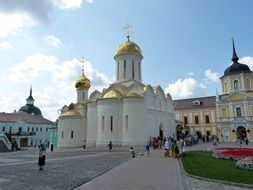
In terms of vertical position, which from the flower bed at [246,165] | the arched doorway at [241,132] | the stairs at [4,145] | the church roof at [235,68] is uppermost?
the church roof at [235,68]

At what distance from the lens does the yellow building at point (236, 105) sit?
48.2 m

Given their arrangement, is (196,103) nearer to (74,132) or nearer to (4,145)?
(74,132)

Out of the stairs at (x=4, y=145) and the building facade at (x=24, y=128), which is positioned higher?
the building facade at (x=24, y=128)

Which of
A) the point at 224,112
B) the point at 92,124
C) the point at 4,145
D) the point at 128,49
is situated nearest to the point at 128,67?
the point at 128,49

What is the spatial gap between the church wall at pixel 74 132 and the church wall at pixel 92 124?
3034mm

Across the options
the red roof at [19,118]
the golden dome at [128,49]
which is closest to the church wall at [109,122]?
the golden dome at [128,49]

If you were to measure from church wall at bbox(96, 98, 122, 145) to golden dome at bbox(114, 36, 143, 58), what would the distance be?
9958 millimetres

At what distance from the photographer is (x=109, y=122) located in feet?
117

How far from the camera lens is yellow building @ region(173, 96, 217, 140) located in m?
64.0

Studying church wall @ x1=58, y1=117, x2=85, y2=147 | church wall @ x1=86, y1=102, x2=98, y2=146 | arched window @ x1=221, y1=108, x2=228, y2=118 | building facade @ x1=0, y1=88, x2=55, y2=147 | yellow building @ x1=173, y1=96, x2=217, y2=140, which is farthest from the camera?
yellow building @ x1=173, y1=96, x2=217, y2=140

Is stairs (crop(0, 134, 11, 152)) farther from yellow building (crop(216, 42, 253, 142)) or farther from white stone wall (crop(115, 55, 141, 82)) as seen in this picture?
yellow building (crop(216, 42, 253, 142))

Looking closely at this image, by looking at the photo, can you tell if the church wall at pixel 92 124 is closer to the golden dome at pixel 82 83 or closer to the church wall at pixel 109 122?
the church wall at pixel 109 122

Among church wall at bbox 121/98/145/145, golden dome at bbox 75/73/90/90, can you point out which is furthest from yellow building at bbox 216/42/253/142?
golden dome at bbox 75/73/90/90

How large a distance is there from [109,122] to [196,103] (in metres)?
39.9
